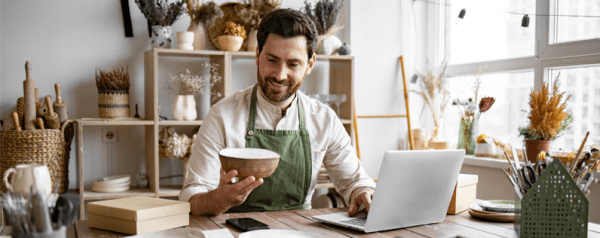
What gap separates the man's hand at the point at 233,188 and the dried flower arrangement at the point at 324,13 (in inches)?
80.4

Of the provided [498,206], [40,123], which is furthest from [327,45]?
[498,206]

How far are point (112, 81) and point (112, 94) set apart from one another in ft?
0.25

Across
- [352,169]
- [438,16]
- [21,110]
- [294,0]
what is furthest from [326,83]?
[21,110]

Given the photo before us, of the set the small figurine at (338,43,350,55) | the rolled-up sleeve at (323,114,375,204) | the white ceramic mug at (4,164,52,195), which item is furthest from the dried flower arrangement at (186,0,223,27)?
the white ceramic mug at (4,164,52,195)

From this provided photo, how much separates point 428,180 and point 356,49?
238 centimetres

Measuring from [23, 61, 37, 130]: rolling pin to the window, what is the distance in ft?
9.06

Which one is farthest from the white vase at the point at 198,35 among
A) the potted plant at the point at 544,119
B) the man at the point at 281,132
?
the potted plant at the point at 544,119

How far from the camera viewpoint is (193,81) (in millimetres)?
2854

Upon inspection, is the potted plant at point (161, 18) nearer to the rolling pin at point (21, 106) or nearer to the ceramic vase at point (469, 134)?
A: the rolling pin at point (21, 106)

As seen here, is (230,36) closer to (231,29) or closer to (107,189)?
(231,29)

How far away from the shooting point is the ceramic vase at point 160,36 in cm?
280

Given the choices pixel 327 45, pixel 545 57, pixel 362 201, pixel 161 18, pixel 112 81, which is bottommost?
pixel 362 201

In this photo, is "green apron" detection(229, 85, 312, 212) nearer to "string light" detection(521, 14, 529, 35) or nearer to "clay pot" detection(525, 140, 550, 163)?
"clay pot" detection(525, 140, 550, 163)

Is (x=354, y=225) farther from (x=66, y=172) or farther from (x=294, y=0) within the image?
(x=294, y=0)
